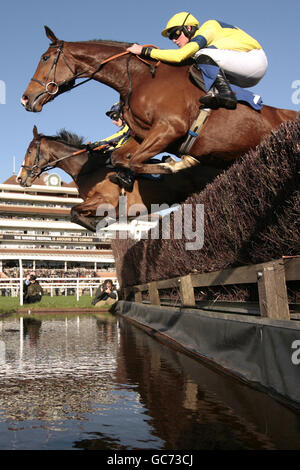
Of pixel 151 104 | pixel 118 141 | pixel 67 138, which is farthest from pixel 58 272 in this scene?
pixel 151 104

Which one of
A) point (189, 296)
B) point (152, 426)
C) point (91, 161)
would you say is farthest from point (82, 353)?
point (91, 161)

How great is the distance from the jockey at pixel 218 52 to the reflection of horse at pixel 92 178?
4.29ft

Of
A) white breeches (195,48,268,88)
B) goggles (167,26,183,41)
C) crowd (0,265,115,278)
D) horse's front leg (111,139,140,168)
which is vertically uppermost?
goggles (167,26,183,41)

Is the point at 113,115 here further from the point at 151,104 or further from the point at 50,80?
the point at 151,104

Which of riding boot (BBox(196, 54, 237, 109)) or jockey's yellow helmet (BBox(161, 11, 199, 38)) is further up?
jockey's yellow helmet (BBox(161, 11, 199, 38))

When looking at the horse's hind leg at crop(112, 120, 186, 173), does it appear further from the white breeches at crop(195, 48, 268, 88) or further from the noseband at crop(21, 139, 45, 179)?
the noseband at crop(21, 139, 45, 179)

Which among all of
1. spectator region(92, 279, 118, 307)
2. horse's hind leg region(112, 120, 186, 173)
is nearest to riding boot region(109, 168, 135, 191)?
horse's hind leg region(112, 120, 186, 173)

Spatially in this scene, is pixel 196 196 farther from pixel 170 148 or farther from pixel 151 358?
pixel 151 358

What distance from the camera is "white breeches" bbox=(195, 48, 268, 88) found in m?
5.45

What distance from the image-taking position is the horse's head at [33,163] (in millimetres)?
8852

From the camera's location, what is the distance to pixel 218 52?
5449mm

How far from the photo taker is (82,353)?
5.58 m

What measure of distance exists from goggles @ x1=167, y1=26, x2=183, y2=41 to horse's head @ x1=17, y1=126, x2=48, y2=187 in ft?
12.7
